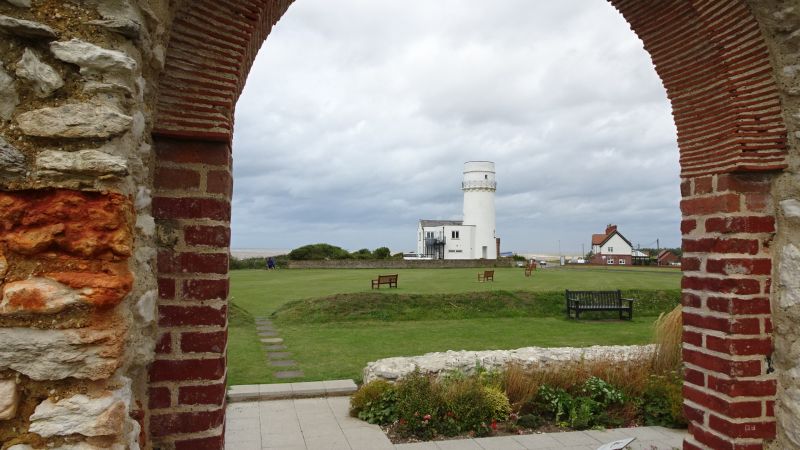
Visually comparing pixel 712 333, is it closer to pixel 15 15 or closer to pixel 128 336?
pixel 128 336

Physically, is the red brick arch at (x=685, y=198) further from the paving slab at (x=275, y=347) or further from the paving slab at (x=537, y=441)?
the paving slab at (x=275, y=347)

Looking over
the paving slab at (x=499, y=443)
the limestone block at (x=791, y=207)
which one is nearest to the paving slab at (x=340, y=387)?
the paving slab at (x=499, y=443)

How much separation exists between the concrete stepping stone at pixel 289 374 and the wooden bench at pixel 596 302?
994cm

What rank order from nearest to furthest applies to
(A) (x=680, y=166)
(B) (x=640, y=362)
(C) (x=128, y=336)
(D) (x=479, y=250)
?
(C) (x=128, y=336) < (A) (x=680, y=166) < (B) (x=640, y=362) < (D) (x=479, y=250)

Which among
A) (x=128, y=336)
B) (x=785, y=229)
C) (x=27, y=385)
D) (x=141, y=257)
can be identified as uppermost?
(x=785, y=229)

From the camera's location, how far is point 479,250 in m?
52.7

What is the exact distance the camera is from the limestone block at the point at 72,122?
181 cm

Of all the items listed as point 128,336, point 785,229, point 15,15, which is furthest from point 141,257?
point 785,229

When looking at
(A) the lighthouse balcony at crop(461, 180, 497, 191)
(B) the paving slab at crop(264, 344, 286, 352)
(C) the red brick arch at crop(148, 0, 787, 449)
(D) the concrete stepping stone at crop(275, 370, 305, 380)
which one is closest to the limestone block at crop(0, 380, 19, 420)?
(C) the red brick arch at crop(148, 0, 787, 449)

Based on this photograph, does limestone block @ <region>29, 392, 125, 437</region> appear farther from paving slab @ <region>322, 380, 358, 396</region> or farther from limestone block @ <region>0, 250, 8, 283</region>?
paving slab @ <region>322, 380, 358, 396</region>

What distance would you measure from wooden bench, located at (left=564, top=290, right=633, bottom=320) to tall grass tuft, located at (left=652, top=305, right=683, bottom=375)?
8.43 metres

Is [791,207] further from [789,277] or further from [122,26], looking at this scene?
[122,26]

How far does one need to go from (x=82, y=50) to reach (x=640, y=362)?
8075mm

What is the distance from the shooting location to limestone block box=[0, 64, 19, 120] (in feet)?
5.89
